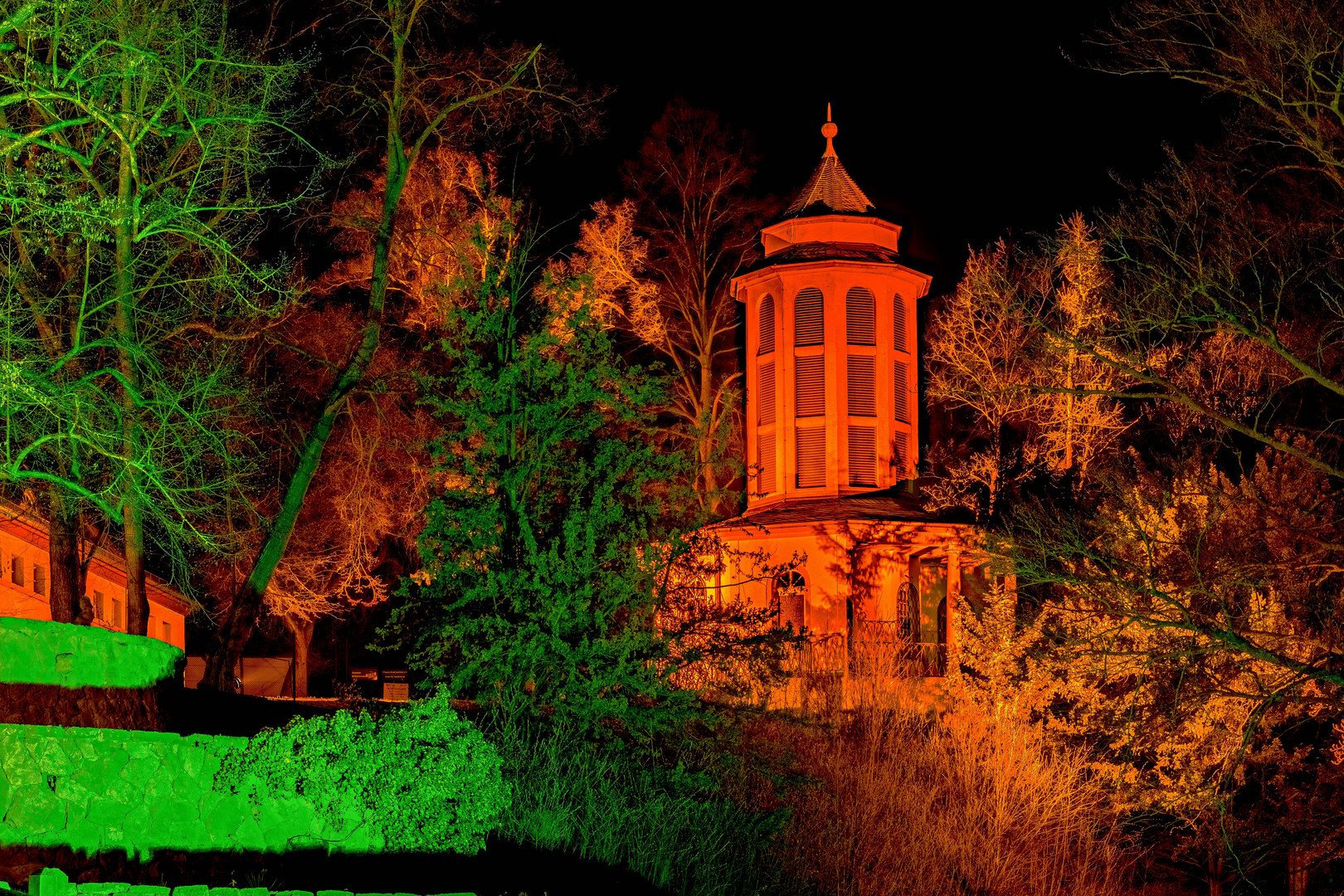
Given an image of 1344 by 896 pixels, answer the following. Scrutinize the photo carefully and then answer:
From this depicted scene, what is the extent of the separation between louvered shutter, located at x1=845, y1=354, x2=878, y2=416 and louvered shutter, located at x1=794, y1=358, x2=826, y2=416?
457 millimetres

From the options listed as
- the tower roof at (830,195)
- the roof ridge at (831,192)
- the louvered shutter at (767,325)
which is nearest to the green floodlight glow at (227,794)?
the louvered shutter at (767,325)

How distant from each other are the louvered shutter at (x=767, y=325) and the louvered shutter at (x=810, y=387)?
0.77 meters

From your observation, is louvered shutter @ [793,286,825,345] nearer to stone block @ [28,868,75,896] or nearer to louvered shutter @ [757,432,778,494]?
louvered shutter @ [757,432,778,494]

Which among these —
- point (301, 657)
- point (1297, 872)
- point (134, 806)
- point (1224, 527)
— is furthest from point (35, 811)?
point (301, 657)

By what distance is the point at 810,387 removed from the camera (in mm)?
26375

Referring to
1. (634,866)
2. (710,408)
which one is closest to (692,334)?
(710,408)

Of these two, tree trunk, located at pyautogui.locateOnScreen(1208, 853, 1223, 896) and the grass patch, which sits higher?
the grass patch

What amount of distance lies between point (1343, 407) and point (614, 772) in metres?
15.3

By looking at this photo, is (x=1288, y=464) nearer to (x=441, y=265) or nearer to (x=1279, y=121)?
(x=1279, y=121)

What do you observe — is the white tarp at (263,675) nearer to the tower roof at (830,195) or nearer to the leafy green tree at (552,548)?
the tower roof at (830,195)

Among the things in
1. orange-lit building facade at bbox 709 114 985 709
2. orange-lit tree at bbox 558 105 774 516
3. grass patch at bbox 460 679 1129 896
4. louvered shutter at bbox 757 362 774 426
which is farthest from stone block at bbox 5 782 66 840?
orange-lit tree at bbox 558 105 774 516

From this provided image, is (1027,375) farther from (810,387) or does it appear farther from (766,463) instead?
(766,463)

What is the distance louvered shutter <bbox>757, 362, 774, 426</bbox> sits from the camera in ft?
88.4

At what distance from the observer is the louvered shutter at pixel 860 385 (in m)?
26.2
